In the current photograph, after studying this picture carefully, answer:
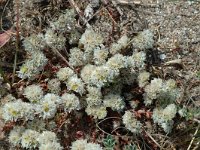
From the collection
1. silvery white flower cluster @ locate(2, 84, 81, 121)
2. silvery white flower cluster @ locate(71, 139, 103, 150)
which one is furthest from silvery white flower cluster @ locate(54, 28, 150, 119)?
silvery white flower cluster @ locate(71, 139, 103, 150)

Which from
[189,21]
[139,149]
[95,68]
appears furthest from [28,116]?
[189,21]

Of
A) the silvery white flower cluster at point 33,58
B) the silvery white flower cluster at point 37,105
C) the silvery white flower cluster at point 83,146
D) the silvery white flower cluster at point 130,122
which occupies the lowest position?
the silvery white flower cluster at point 130,122

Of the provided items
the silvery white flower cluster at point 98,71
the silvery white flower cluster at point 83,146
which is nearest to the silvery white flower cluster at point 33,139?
the silvery white flower cluster at point 83,146

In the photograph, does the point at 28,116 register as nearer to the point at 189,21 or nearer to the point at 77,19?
the point at 77,19

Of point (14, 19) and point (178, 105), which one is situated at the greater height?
point (14, 19)

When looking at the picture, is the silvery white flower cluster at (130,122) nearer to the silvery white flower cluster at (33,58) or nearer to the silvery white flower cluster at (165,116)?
the silvery white flower cluster at (165,116)

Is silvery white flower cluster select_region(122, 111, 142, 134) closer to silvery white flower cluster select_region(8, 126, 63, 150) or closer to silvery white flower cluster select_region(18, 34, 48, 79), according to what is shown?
silvery white flower cluster select_region(8, 126, 63, 150)
